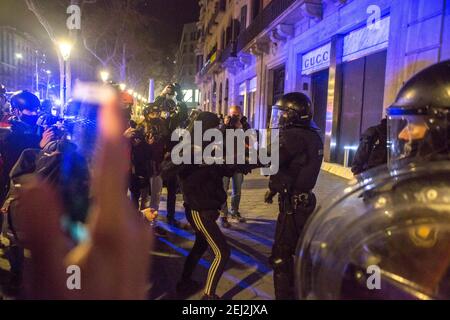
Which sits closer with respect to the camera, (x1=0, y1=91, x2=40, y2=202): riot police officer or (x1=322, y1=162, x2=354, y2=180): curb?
(x1=0, y1=91, x2=40, y2=202): riot police officer

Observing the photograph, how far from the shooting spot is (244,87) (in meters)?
22.7

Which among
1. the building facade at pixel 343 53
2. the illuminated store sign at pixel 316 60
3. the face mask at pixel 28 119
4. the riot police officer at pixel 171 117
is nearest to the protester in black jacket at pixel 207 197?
the face mask at pixel 28 119

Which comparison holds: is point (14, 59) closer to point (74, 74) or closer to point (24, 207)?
point (74, 74)

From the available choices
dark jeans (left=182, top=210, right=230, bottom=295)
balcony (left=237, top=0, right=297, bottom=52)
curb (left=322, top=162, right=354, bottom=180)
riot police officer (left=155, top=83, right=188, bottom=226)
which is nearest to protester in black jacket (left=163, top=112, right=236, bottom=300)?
dark jeans (left=182, top=210, right=230, bottom=295)

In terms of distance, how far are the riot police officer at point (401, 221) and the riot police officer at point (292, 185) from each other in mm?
978

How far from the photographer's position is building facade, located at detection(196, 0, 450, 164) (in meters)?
7.44

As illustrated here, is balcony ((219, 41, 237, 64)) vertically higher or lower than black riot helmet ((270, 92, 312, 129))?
higher

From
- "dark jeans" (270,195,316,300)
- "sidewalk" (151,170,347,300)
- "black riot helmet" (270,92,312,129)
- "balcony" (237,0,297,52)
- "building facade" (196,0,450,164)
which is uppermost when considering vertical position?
"balcony" (237,0,297,52)

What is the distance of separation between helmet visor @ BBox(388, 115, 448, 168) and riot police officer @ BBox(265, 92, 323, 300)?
38.5 inches

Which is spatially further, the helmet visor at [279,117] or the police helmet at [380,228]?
the helmet visor at [279,117]

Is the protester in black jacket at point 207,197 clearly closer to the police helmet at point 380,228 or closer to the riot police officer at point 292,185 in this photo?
the riot police officer at point 292,185

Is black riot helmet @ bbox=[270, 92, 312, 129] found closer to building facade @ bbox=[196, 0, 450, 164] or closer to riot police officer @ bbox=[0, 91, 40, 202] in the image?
riot police officer @ bbox=[0, 91, 40, 202]

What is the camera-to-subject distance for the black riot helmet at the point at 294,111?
3438mm

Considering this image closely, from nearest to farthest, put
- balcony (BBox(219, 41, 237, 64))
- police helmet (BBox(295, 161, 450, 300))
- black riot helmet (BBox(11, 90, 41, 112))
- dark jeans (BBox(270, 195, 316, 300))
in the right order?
police helmet (BBox(295, 161, 450, 300)) → dark jeans (BBox(270, 195, 316, 300)) → black riot helmet (BBox(11, 90, 41, 112)) → balcony (BBox(219, 41, 237, 64))
